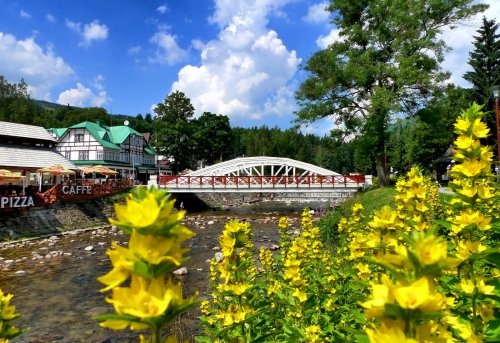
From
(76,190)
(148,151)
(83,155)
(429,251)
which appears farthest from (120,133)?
(429,251)


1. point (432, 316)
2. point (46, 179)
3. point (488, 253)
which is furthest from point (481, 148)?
point (46, 179)

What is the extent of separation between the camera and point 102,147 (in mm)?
54844

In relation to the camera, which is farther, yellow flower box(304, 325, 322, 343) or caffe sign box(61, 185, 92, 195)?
caffe sign box(61, 185, 92, 195)

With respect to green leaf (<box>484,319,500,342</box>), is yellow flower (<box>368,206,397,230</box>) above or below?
above

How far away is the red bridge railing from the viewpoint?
1342 inches

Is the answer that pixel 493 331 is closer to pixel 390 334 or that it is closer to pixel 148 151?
pixel 390 334

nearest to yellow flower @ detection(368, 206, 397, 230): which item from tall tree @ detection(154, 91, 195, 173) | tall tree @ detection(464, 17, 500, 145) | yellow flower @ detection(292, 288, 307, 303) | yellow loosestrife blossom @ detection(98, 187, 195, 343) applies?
yellow flower @ detection(292, 288, 307, 303)

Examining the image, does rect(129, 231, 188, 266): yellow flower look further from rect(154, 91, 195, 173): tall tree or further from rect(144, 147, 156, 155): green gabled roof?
rect(144, 147, 156, 155): green gabled roof

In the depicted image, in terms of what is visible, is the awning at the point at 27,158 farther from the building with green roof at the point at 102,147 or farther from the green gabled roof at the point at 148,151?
the green gabled roof at the point at 148,151

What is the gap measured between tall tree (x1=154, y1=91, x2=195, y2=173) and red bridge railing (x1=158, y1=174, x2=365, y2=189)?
57.1 ft

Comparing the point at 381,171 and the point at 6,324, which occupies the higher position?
the point at 381,171

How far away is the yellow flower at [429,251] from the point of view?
135 centimetres

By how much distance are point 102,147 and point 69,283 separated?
43215 mm

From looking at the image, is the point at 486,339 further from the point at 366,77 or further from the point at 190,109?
the point at 190,109
